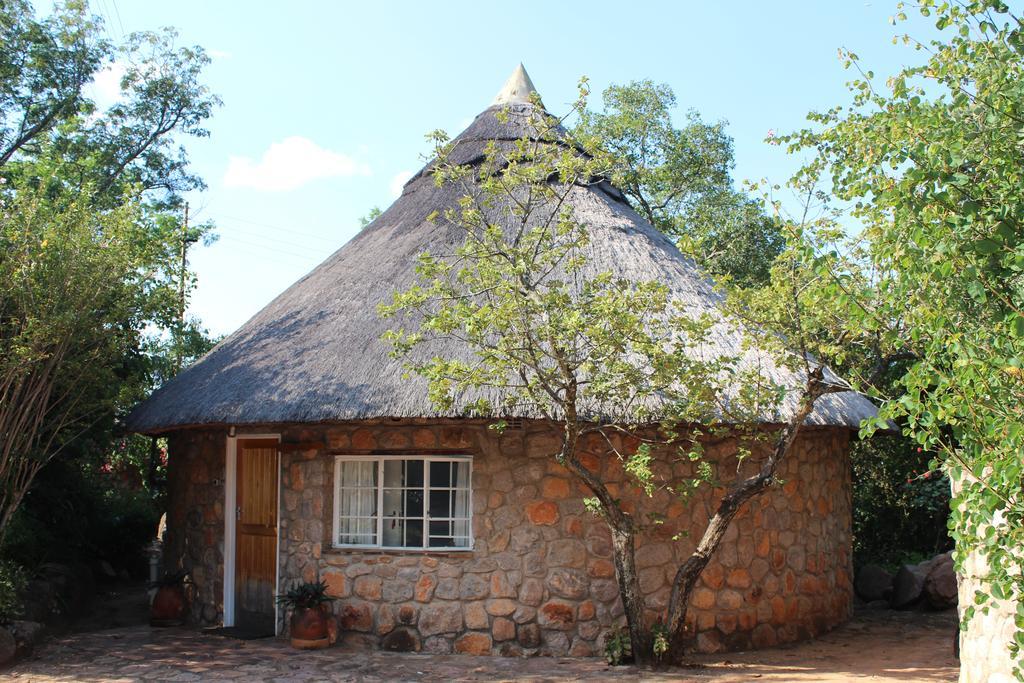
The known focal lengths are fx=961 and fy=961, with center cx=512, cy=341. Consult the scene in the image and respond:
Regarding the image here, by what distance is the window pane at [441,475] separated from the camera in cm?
854

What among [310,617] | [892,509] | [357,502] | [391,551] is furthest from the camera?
[892,509]

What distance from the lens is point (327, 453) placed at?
866cm

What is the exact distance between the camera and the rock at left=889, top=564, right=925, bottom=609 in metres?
11.0

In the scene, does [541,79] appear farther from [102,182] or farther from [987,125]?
[987,125]

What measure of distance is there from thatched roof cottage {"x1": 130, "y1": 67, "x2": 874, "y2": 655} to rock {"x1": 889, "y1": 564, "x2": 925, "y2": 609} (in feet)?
5.28

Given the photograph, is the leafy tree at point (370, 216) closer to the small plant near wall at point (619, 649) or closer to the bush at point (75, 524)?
the bush at point (75, 524)

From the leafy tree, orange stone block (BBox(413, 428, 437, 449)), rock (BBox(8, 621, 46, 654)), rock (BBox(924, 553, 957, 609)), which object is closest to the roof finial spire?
orange stone block (BBox(413, 428, 437, 449))

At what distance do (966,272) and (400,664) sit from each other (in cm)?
554

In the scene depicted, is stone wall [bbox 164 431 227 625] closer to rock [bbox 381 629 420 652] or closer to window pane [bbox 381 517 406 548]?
Answer: window pane [bbox 381 517 406 548]

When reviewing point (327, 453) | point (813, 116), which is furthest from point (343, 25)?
point (813, 116)

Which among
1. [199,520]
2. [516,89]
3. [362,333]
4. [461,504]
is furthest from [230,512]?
[516,89]

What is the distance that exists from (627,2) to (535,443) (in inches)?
167

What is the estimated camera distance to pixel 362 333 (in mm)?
9000

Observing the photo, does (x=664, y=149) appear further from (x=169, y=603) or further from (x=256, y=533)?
(x=169, y=603)
